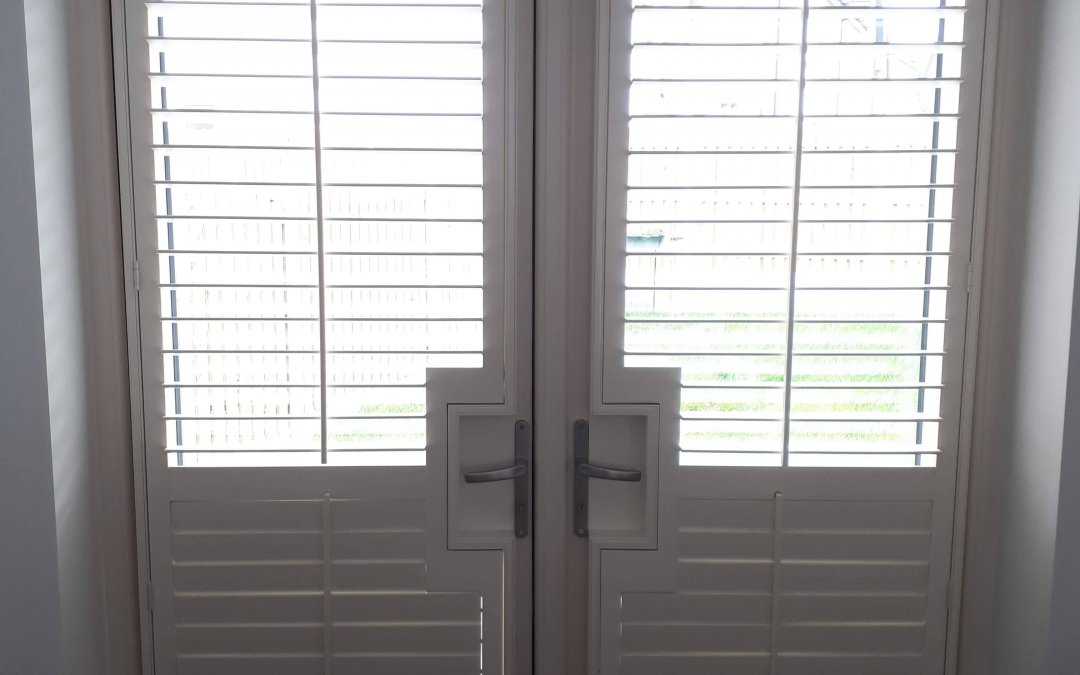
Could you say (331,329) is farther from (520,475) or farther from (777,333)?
(777,333)

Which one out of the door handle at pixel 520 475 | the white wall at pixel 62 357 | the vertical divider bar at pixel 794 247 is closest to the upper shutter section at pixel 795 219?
the vertical divider bar at pixel 794 247

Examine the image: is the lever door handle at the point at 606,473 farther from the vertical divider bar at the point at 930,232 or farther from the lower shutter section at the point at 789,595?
the vertical divider bar at the point at 930,232

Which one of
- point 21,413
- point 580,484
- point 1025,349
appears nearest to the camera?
point 21,413

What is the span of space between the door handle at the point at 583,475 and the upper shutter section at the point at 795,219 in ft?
0.41

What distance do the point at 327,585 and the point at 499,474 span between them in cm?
37

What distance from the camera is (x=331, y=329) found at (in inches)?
56.6

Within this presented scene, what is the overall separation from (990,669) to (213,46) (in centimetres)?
177

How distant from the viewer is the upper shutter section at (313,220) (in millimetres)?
1390

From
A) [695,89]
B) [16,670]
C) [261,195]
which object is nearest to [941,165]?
[695,89]

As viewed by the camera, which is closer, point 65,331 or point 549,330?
point 65,331

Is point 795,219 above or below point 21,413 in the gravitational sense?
above

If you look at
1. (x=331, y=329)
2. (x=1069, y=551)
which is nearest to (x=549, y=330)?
(x=331, y=329)

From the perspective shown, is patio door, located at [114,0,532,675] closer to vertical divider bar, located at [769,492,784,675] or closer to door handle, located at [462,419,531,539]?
door handle, located at [462,419,531,539]

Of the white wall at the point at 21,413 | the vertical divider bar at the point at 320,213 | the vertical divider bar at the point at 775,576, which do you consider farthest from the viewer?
the vertical divider bar at the point at 775,576
